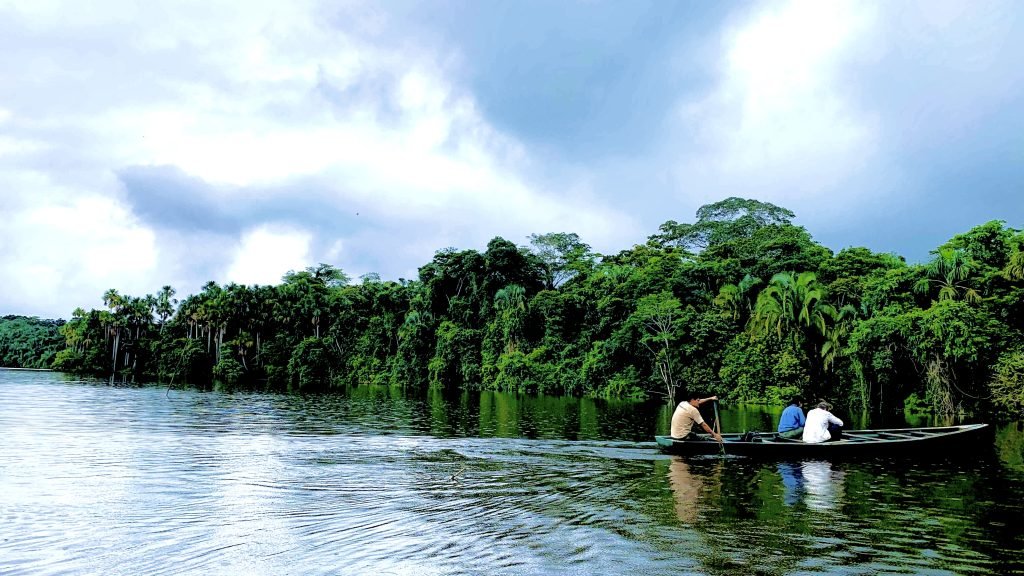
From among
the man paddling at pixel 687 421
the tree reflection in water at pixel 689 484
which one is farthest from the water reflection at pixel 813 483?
the man paddling at pixel 687 421

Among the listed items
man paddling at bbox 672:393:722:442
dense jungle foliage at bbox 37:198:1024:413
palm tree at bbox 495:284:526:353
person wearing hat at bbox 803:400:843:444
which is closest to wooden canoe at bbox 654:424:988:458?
man paddling at bbox 672:393:722:442

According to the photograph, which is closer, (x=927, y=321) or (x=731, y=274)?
(x=927, y=321)

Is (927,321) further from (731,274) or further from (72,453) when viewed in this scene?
(72,453)

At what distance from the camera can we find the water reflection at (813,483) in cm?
1097

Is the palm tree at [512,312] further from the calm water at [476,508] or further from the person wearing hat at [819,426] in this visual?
the person wearing hat at [819,426]

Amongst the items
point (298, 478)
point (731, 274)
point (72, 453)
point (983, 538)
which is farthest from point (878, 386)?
point (72, 453)

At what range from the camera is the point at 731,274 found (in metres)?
49.5

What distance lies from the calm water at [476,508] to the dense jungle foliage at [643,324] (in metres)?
16.5

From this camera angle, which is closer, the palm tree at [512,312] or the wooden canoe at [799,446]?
the wooden canoe at [799,446]

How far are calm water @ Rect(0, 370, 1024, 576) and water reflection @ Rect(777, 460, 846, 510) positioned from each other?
73mm

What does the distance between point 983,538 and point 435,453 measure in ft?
35.3

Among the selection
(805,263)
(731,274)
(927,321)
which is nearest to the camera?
(927,321)

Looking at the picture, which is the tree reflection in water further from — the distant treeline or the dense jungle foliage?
the distant treeline

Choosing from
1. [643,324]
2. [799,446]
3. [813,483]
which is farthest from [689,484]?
[643,324]
